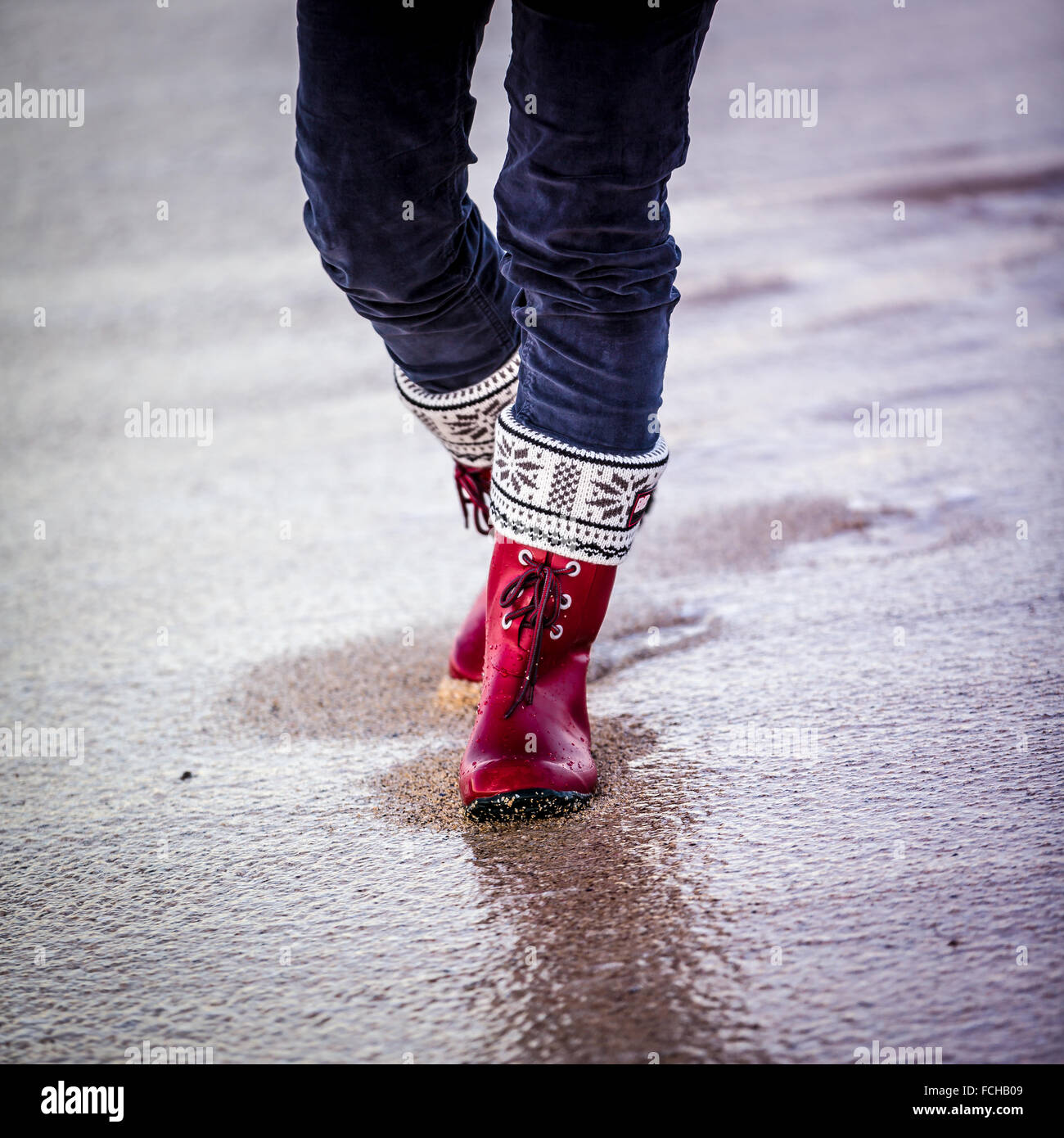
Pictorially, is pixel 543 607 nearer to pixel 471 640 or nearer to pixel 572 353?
pixel 572 353

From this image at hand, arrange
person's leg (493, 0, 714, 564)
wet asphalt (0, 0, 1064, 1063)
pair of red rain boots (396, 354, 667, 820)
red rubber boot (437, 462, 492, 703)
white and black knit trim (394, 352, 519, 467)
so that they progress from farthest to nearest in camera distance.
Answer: red rubber boot (437, 462, 492, 703)
white and black knit trim (394, 352, 519, 467)
pair of red rain boots (396, 354, 667, 820)
person's leg (493, 0, 714, 564)
wet asphalt (0, 0, 1064, 1063)

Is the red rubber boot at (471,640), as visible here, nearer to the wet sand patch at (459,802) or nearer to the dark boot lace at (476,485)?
the dark boot lace at (476,485)

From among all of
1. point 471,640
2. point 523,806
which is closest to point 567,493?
point 523,806

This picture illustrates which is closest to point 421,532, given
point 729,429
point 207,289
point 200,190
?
point 729,429

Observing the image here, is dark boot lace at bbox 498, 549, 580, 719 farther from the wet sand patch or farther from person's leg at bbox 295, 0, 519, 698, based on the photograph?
person's leg at bbox 295, 0, 519, 698

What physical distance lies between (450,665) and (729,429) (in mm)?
1234

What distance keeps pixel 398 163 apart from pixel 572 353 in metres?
0.27

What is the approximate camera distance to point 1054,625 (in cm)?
144

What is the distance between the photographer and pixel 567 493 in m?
1.16

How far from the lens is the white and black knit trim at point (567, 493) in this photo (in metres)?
1.16

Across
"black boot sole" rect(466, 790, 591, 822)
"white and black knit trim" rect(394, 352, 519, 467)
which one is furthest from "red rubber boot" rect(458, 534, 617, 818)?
"white and black knit trim" rect(394, 352, 519, 467)

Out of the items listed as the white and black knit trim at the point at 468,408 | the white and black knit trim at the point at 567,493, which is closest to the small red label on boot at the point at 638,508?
the white and black knit trim at the point at 567,493

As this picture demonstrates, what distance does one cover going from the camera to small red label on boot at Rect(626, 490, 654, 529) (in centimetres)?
121

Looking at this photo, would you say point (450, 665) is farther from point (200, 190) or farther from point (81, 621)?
point (200, 190)
